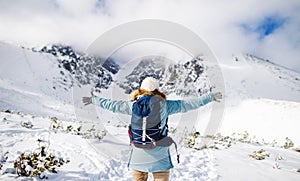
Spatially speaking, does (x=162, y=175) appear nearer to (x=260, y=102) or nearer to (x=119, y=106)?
(x=119, y=106)

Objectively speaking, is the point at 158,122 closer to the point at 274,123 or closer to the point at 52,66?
the point at 274,123

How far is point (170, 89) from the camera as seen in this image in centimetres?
4375

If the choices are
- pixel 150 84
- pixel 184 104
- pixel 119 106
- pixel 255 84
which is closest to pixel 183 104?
pixel 184 104

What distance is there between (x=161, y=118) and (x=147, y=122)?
22 cm

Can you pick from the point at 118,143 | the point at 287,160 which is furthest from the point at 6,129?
the point at 287,160

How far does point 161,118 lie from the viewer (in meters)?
2.99

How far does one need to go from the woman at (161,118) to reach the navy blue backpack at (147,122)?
0.07m

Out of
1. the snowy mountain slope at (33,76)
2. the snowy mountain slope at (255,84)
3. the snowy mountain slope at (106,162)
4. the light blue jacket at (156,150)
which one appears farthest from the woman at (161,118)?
the snowy mountain slope at (255,84)

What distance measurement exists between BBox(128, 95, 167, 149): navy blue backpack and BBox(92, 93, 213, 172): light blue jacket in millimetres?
95

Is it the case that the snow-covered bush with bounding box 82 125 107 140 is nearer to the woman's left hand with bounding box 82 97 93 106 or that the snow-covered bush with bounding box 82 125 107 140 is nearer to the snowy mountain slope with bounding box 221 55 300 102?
the woman's left hand with bounding box 82 97 93 106

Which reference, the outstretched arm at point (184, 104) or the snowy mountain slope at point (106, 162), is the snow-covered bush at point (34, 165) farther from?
the outstretched arm at point (184, 104)

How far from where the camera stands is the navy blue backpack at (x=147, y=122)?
287 centimetres

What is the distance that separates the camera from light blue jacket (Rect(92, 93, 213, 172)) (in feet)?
9.85

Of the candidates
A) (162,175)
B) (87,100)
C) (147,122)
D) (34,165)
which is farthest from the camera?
(34,165)
